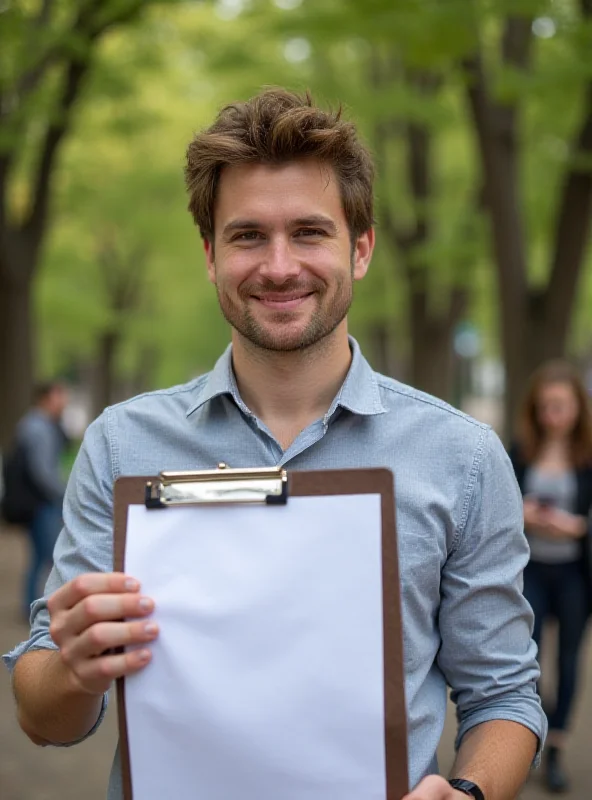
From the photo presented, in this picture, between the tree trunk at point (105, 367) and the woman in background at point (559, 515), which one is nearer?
the woman in background at point (559, 515)

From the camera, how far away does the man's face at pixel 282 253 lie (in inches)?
77.8

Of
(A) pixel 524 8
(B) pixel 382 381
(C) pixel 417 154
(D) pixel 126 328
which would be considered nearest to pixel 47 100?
(A) pixel 524 8

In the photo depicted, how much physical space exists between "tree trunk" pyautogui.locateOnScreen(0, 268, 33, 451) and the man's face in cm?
1128

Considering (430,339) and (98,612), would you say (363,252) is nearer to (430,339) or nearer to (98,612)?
(98,612)

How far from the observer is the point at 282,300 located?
2002 mm

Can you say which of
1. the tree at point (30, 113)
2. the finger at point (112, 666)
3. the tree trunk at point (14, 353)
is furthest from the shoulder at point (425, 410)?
the tree trunk at point (14, 353)

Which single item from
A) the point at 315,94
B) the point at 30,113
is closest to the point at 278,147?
the point at 315,94

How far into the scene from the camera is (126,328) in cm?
2552

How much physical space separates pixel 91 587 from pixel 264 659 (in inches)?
11.3

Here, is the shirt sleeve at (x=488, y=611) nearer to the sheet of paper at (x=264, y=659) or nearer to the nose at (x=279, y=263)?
the sheet of paper at (x=264, y=659)

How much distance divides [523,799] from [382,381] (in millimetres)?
3692

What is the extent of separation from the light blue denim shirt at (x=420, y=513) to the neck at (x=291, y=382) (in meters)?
0.04

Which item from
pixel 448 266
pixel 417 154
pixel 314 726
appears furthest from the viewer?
pixel 417 154

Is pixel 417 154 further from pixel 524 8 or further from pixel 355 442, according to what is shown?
pixel 355 442
